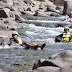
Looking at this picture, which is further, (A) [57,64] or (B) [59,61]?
(B) [59,61]

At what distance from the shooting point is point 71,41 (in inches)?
474

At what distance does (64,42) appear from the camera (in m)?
11.9

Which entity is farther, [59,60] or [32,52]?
[32,52]

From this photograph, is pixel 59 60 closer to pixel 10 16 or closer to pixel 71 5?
pixel 10 16

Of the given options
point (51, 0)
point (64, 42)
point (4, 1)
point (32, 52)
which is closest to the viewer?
point (32, 52)

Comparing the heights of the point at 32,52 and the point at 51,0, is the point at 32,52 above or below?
above

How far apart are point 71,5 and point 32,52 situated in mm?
19970

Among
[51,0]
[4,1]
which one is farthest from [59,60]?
[51,0]

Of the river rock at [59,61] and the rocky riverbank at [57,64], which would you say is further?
the river rock at [59,61]

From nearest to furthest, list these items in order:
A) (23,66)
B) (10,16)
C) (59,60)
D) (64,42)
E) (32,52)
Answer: (59,60)
(23,66)
(32,52)
(64,42)
(10,16)

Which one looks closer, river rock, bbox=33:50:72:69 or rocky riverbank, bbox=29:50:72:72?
rocky riverbank, bbox=29:50:72:72

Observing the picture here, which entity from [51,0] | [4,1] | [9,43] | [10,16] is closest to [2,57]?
[9,43]

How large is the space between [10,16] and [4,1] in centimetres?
1063

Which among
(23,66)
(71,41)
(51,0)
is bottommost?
(51,0)
